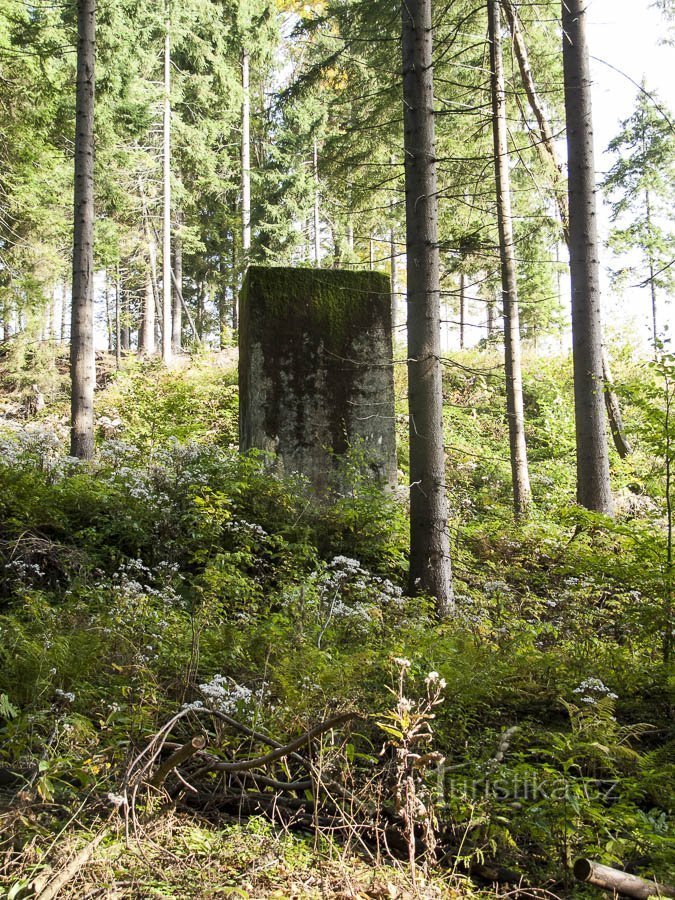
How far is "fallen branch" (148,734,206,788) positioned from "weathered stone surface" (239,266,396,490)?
5.84m

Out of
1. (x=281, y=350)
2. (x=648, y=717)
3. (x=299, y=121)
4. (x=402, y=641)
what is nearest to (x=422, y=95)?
(x=281, y=350)

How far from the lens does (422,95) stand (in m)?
6.47

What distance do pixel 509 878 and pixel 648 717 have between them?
1.79 m

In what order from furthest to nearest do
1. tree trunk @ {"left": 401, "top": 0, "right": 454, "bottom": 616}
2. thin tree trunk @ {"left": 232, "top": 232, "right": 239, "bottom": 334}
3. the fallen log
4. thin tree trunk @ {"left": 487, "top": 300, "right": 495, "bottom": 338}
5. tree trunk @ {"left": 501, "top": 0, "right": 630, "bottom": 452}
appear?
thin tree trunk @ {"left": 232, "top": 232, "right": 239, "bottom": 334}, tree trunk @ {"left": 501, "top": 0, "right": 630, "bottom": 452}, thin tree trunk @ {"left": 487, "top": 300, "right": 495, "bottom": 338}, tree trunk @ {"left": 401, "top": 0, "right": 454, "bottom": 616}, the fallen log

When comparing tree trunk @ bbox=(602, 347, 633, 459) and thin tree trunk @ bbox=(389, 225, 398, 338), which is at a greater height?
thin tree trunk @ bbox=(389, 225, 398, 338)

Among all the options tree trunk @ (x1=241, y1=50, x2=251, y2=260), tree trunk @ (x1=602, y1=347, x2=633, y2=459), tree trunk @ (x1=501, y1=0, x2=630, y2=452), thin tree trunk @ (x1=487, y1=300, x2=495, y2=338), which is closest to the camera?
thin tree trunk @ (x1=487, y1=300, x2=495, y2=338)

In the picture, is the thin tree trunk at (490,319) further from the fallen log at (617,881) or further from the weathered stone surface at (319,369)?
the fallen log at (617,881)

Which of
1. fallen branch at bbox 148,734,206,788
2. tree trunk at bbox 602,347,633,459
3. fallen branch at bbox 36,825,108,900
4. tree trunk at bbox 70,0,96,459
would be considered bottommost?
fallen branch at bbox 36,825,108,900

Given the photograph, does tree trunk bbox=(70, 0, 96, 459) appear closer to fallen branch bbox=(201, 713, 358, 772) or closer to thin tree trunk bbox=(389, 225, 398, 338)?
thin tree trunk bbox=(389, 225, 398, 338)

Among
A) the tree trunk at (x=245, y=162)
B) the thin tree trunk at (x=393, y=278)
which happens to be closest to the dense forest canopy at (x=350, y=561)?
the thin tree trunk at (x=393, y=278)

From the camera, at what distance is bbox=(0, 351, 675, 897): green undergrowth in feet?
7.59

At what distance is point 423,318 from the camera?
253 inches

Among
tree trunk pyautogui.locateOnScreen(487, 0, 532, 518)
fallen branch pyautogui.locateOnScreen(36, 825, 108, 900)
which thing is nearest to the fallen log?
fallen branch pyautogui.locateOnScreen(36, 825, 108, 900)

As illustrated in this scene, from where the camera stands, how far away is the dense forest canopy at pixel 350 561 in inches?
92.2
